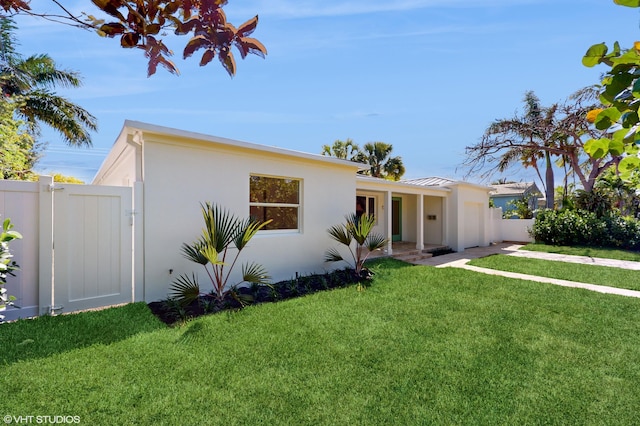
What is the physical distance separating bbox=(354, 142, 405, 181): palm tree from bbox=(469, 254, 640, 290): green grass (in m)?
15.7

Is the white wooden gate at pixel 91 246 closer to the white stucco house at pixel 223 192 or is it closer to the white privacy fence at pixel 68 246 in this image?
the white privacy fence at pixel 68 246

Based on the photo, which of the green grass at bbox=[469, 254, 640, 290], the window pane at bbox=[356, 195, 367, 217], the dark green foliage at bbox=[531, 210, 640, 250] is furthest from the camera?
the window pane at bbox=[356, 195, 367, 217]

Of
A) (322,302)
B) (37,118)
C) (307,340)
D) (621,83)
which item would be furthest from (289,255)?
(37,118)

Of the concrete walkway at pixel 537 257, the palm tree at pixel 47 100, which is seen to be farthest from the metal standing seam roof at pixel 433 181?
the palm tree at pixel 47 100

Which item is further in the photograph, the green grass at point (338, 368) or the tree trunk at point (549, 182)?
the tree trunk at point (549, 182)

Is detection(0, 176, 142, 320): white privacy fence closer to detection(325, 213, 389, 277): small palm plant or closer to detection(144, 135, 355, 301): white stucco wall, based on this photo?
detection(144, 135, 355, 301): white stucco wall

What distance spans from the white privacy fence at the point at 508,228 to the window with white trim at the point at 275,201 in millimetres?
13122

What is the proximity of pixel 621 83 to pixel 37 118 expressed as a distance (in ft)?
58.5

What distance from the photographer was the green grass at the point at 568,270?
839 centimetres

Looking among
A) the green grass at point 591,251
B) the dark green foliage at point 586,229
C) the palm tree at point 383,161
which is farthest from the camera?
the palm tree at point 383,161

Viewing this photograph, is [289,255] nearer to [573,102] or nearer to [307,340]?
[307,340]

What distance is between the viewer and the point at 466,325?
16.9 ft

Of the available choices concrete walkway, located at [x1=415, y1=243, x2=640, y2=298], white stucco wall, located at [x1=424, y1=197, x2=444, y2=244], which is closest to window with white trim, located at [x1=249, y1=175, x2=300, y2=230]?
concrete walkway, located at [x1=415, y1=243, x2=640, y2=298]

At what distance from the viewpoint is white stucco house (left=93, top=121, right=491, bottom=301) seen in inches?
236
